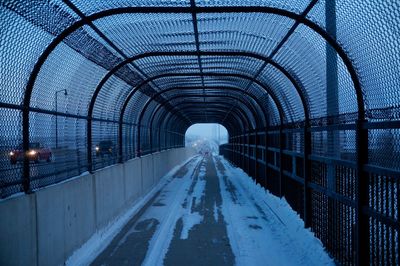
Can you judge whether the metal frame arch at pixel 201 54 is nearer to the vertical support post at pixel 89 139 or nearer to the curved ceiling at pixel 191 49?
the curved ceiling at pixel 191 49

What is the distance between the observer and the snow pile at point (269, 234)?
632 cm

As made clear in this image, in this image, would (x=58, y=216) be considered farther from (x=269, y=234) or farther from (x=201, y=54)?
Result: (x=201, y=54)

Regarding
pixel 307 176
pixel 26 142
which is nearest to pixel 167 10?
pixel 26 142

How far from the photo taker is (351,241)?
536cm

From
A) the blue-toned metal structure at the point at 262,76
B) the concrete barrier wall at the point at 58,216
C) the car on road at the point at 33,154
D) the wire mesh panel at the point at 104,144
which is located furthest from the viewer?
the wire mesh panel at the point at 104,144

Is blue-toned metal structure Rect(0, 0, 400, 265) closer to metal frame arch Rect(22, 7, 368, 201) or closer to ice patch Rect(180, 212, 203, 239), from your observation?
metal frame arch Rect(22, 7, 368, 201)

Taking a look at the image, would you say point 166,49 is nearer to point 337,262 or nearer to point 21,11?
point 21,11

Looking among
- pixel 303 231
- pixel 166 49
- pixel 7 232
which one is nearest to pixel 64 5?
pixel 7 232

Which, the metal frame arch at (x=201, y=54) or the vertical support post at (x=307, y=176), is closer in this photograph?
the vertical support post at (x=307, y=176)

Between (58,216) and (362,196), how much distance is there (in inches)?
151

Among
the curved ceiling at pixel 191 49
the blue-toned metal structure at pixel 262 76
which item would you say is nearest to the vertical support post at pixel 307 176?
the blue-toned metal structure at pixel 262 76

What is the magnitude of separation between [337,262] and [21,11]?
4.89 m

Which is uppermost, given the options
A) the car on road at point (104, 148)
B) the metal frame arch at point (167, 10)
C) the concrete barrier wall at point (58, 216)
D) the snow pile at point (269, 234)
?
the metal frame arch at point (167, 10)

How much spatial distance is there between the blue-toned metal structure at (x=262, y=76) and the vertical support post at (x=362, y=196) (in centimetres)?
1
